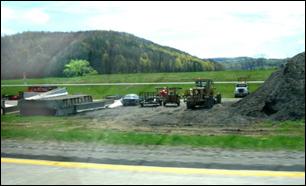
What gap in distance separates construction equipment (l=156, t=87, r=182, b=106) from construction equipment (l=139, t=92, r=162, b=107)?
10.1 inches

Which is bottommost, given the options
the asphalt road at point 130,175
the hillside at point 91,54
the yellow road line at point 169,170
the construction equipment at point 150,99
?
→ the construction equipment at point 150,99

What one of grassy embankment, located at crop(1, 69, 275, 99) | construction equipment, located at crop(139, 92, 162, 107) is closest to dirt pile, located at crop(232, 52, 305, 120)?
grassy embankment, located at crop(1, 69, 275, 99)

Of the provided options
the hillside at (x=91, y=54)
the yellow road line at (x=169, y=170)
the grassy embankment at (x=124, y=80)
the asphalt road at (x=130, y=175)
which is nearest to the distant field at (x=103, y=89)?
the grassy embankment at (x=124, y=80)

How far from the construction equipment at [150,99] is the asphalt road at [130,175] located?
1715 cm

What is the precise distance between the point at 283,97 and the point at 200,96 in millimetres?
5779

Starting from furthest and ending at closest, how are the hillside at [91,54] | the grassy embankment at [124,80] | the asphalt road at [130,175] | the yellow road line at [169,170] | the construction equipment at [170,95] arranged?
the construction equipment at [170,95] → the grassy embankment at [124,80] → the hillside at [91,54] → the yellow road line at [169,170] → the asphalt road at [130,175]

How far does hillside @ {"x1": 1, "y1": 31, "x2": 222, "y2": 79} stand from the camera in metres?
11.4

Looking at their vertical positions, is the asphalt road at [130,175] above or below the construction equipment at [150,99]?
above

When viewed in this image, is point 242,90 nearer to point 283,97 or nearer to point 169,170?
point 283,97

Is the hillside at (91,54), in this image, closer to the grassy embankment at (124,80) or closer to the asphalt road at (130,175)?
the grassy embankment at (124,80)

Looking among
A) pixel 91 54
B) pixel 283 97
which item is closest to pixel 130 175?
pixel 91 54

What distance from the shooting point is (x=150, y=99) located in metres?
26.8

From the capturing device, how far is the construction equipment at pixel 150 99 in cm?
2617

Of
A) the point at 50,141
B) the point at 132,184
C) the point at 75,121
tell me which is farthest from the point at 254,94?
the point at 132,184
